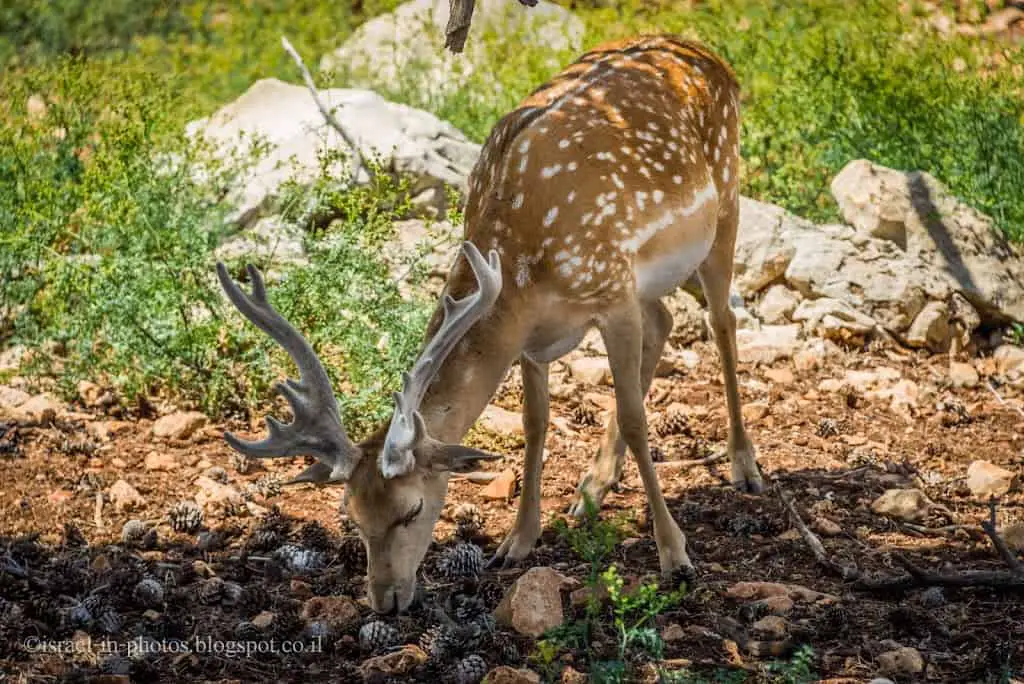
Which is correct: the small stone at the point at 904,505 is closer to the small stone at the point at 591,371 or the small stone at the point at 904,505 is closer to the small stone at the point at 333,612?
the small stone at the point at 591,371

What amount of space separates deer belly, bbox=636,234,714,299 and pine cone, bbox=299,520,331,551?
68.9 inches

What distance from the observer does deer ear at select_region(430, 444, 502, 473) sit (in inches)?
178

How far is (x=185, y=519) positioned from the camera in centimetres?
579

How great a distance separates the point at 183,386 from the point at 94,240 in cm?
95

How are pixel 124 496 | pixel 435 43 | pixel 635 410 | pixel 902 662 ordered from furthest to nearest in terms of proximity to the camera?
pixel 435 43 → pixel 124 496 → pixel 635 410 → pixel 902 662

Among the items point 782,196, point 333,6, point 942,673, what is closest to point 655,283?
point 942,673

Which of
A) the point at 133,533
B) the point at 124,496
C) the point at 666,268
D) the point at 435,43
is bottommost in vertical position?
the point at 133,533

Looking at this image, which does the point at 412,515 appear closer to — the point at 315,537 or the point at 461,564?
the point at 461,564

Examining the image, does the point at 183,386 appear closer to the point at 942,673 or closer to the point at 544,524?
the point at 544,524

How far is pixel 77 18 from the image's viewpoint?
1384cm

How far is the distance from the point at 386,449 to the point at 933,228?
5.03 meters

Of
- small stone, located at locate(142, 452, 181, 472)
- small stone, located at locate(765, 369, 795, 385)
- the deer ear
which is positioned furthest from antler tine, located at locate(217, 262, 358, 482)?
small stone, located at locate(765, 369, 795, 385)

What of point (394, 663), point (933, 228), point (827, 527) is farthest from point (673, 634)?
→ point (933, 228)

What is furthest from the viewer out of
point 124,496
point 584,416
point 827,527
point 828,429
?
point 584,416
